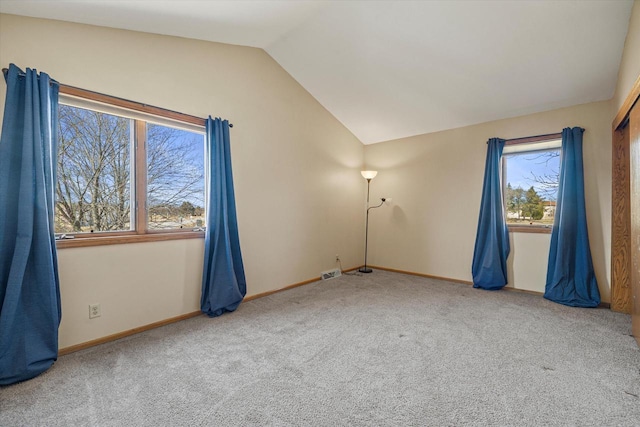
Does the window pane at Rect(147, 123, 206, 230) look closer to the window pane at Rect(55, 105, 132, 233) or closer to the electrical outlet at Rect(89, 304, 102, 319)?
the window pane at Rect(55, 105, 132, 233)

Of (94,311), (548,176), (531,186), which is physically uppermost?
(548,176)

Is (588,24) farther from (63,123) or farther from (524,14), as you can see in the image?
(63,123)

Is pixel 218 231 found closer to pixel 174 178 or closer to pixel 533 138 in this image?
pixel 174 178

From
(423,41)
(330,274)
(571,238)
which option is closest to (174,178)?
(330,274)

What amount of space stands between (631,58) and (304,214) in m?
3.44

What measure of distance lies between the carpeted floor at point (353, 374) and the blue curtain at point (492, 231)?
31.4 inches

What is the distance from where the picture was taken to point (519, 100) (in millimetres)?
3332

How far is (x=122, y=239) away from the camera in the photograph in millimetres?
2312

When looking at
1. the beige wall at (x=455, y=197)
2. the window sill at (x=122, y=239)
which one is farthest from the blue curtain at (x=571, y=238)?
the window sill at (x=122, y=239)

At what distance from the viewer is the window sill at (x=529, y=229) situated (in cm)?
347

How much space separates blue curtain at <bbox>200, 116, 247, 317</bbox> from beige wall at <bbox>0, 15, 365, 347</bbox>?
0.15 metres

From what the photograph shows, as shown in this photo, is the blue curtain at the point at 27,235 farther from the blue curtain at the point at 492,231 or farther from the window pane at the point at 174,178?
the blue curtain at the point at 492,231

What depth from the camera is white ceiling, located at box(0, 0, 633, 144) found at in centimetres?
222

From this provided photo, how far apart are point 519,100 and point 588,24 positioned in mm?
1018
